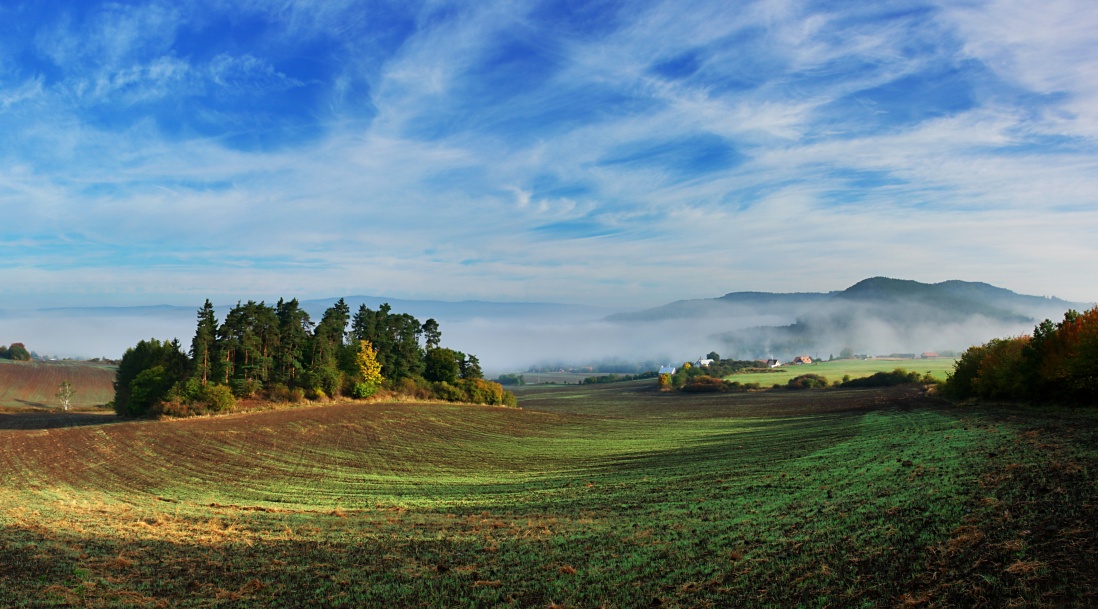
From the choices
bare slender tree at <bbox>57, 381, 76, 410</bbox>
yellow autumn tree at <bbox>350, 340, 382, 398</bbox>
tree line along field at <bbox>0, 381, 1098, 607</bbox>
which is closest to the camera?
tree line along field at <bbox>0, 381, 1098, 607</bbox>

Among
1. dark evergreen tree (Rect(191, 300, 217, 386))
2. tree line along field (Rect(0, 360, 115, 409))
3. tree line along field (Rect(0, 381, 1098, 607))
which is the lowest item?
tree line along field (Rect(0, 381, 1098, 607))

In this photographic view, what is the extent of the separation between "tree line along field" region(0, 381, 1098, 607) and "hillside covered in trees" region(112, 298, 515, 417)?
17445mm

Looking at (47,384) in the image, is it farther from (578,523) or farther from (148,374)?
(578,523)

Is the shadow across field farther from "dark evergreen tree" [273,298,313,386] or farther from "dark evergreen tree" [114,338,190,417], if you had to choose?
"dark evergreen tree" [273,298,313,386]

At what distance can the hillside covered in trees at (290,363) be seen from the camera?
65000 mm

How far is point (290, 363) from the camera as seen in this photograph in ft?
244

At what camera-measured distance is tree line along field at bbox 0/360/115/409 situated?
4358 inches

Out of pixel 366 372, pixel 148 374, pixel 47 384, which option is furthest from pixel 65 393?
pixel 366 372

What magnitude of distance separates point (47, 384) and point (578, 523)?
477ft

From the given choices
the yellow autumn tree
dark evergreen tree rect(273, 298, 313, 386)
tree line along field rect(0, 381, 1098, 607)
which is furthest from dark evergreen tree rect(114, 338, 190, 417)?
the yellow autumn tree

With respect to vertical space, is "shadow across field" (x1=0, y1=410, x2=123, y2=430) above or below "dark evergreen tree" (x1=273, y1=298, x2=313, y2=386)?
below

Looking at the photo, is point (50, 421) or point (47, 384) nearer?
point (50, 421)

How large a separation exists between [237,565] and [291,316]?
65.5 metres

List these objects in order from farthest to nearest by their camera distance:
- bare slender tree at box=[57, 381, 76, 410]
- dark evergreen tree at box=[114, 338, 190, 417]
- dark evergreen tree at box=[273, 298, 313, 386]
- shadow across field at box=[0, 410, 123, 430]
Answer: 1. bare slender tree at box=[57, 381, 76, 410]
2. dark evergreen tree at box=[273, 298, 313, 386]
3. dark evergreen tree at box=[114, 338, 190, 417]
4. shadow across field at box=[0, 410, 123, 430]
